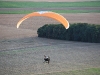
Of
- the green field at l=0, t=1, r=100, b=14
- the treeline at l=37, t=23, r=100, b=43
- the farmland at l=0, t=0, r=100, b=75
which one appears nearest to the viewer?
the farmland at l=0, t=0, r=100, b=75

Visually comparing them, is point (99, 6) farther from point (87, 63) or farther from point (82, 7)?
point (87, 63)

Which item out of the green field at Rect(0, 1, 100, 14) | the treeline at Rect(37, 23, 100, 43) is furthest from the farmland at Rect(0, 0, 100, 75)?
the green field at Rect(0, 1, 100, 14)

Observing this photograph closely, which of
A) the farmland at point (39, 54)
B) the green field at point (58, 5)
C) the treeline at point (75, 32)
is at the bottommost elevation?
the farmland at point (39, 54)

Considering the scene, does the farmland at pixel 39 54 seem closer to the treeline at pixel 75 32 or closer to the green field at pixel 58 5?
the treeline at pixel 75 32

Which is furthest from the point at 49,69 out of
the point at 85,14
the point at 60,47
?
the point at 85,14

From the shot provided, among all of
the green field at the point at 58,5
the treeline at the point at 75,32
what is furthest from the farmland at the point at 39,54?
the green field at the point at 58,5

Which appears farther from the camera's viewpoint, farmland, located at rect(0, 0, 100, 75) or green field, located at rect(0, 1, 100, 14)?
green field, located at rect(0, 1, 100, 14)

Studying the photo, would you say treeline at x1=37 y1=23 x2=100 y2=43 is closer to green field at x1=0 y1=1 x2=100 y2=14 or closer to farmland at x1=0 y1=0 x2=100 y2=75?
farmland at x1=0 y1=0 x2=100 y2=75

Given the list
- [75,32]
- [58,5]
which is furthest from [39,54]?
[58,5]

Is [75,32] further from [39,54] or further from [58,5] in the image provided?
[58,5]
